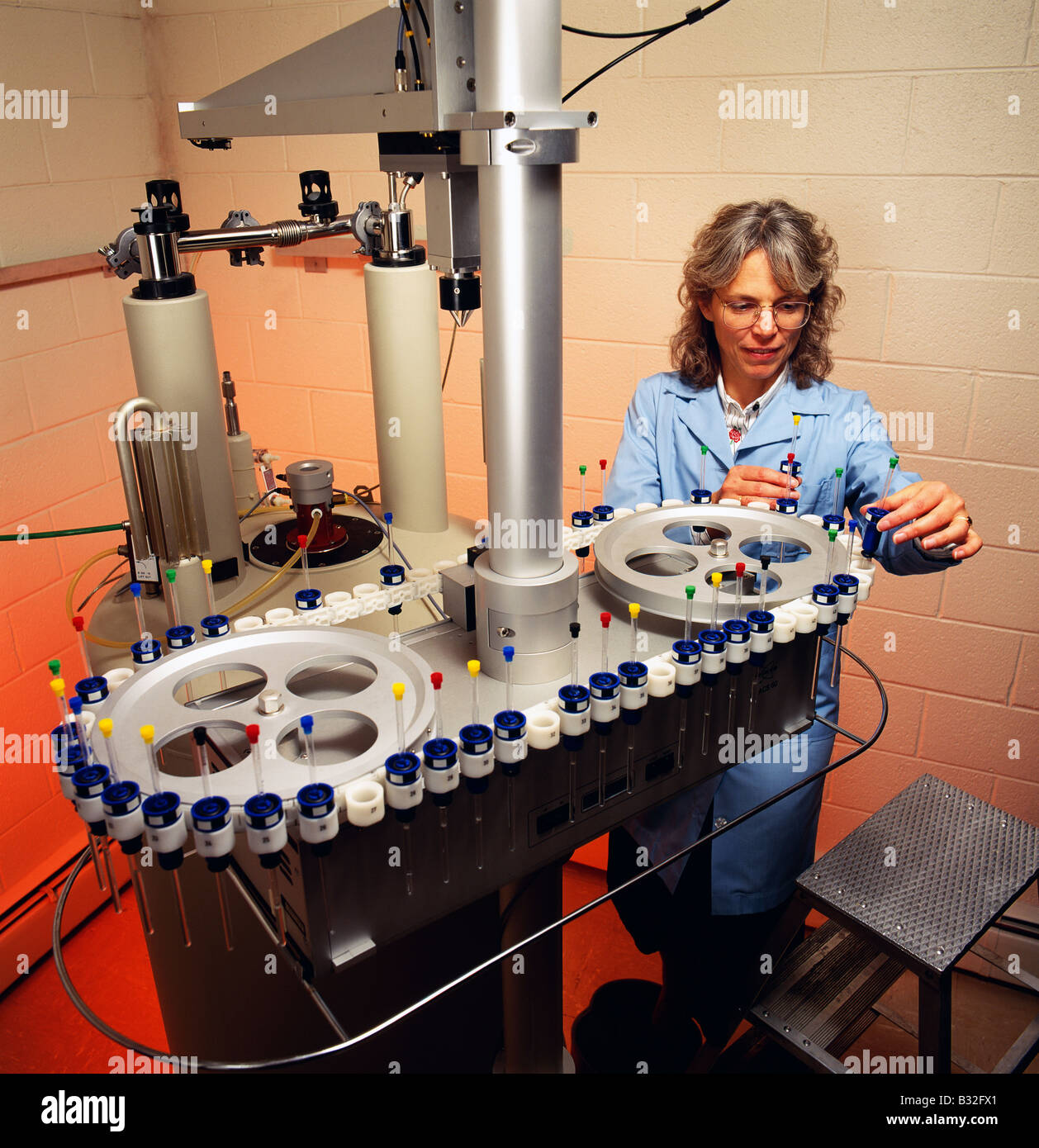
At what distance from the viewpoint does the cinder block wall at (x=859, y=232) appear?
177cm

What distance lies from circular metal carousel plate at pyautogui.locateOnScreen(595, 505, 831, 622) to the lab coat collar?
0.52 m

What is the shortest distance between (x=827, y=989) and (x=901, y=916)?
0.21m

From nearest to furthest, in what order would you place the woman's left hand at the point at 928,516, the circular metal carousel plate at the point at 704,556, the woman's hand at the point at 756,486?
the circular metal carousel plate at the point at 704,556
the woman's left hand at the point at 928,516
the woman's hand at the point at 756,486

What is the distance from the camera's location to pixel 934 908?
4.66 feet

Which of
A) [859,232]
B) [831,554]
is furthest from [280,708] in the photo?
[859,232]

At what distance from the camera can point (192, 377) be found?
4.39 feet

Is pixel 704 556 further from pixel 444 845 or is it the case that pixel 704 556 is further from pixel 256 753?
pixel 256 753

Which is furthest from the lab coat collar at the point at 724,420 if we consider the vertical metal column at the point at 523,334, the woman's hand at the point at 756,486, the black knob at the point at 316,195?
the vertical metal column at the point at 523,334

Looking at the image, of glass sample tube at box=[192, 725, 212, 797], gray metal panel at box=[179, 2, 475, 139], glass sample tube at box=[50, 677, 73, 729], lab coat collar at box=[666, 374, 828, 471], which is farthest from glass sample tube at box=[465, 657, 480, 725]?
lab coat collar at box=[666, 374, 828, 471]

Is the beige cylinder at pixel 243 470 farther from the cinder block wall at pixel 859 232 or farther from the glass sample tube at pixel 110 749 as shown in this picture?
the glass sample tube at pixel 110 749

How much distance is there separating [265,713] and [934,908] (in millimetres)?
1108

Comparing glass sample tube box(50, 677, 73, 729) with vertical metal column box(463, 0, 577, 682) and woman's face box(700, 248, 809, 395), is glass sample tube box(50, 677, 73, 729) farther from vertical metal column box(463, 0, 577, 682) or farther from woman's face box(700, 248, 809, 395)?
woman's face box(700, 248, 809, 395)

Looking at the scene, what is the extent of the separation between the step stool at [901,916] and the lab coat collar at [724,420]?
0.70 metres

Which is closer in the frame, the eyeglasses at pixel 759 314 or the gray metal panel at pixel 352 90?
the gray metal panel at pixel 352 90
